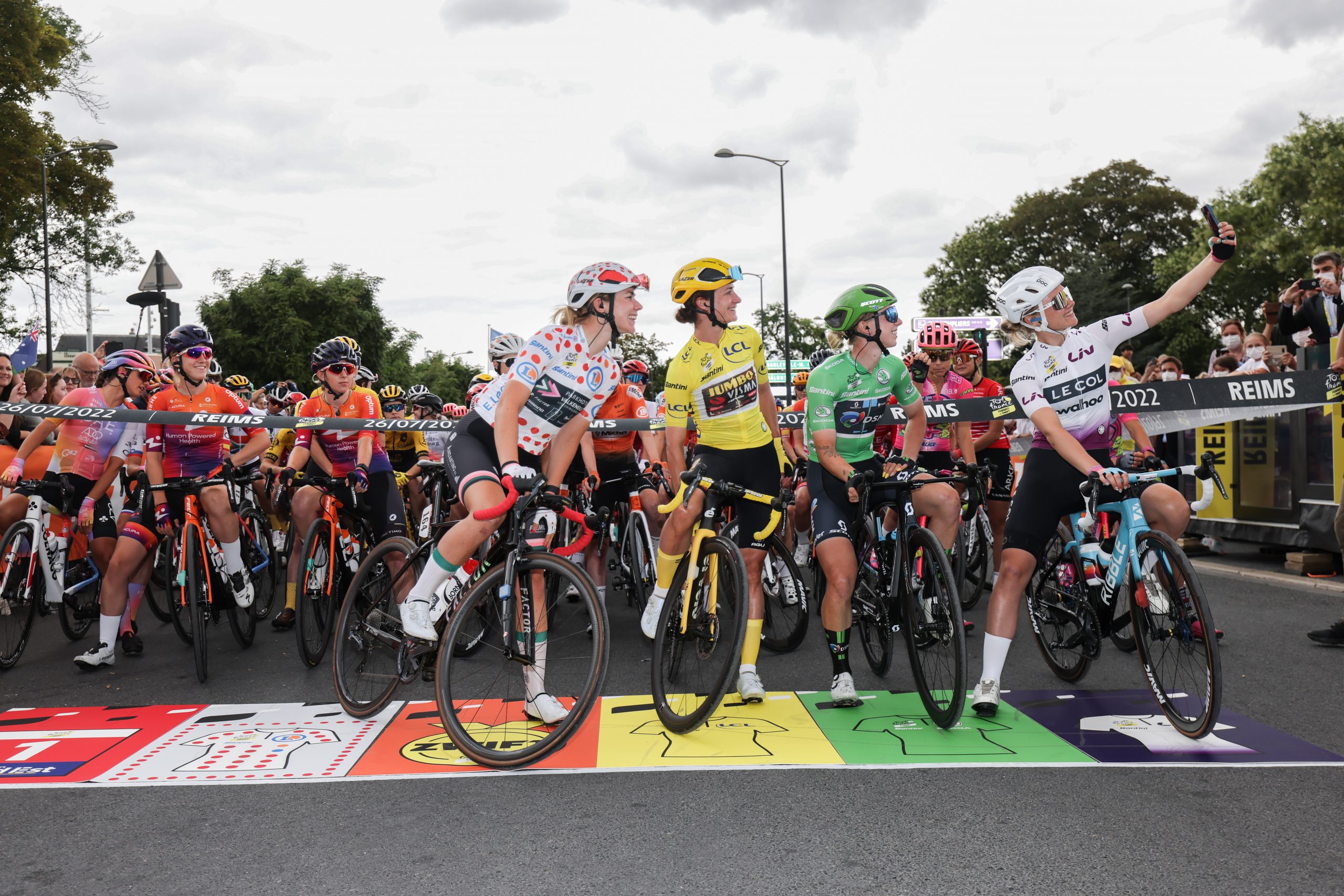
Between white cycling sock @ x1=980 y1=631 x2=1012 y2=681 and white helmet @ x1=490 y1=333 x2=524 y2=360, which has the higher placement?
white helmet @ x1=490 y1=333 x2=524 y2=360

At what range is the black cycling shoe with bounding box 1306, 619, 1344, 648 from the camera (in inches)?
255

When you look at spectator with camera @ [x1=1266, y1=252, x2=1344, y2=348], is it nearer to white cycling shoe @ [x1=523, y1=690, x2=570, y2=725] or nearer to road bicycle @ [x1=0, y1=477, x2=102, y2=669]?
white cycling shoe @ [x1=523, y1=690, x2=570, y2=725]

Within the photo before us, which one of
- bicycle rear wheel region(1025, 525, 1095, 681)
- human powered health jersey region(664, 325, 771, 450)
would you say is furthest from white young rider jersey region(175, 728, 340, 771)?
bicycle rear wheel region(1025, 525, 1095, 681)

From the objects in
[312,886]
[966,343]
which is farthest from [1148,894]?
[966,343]

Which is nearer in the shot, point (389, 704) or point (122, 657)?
point (389, 704)

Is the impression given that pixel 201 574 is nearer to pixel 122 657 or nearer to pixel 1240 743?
pixel 122 657

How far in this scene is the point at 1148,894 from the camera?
3062mm

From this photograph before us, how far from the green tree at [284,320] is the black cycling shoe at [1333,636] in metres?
44.0

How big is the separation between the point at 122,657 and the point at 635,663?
3485 millimetres

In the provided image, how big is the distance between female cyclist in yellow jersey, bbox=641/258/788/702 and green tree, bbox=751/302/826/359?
2103 inches

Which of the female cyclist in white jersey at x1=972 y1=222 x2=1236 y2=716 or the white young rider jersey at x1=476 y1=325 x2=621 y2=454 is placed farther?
the female cyclist in white jersey at x1=972 y1=222 x2=1236 y2=716

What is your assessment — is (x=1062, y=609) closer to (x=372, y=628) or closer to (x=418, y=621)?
(x=418, y=621)

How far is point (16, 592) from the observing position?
6.71 metres

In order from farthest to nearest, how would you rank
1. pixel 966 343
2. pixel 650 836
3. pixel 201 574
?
pixel 966 343, pixel 201 574, pixel 650 836
